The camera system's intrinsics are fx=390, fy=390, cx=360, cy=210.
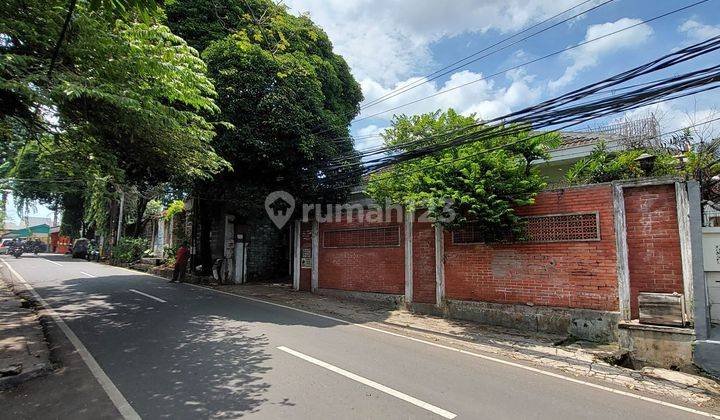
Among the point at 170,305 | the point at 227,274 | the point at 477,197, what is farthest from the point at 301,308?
the point at 227,274

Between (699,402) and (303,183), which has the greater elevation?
(303,183)

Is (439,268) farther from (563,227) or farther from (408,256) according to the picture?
(563,227)

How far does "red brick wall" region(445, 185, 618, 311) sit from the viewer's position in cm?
783

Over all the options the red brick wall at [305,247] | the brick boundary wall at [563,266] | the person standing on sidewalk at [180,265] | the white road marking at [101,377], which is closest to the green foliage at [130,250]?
the person standing on sidewalk at [180,265]

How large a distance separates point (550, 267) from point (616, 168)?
2577mm

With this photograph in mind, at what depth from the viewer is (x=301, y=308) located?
11.1 m

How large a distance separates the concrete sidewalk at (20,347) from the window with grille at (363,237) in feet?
26.4

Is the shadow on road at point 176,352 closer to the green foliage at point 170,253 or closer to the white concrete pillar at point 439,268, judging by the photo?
the white concrete pillar at point 439,268

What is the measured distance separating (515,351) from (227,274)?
13.4 m

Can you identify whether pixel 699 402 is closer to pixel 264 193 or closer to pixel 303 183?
pixel 303 183

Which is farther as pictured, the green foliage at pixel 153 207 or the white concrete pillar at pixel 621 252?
the green foliage at pixel 153 207

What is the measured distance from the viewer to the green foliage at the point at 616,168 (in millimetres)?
8352

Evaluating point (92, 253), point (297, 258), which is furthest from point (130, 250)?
point (297, 258)

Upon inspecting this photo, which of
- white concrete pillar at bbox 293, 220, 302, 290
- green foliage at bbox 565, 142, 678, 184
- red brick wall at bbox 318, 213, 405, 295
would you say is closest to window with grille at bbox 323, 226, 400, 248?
red brick wall at bbox 318, 213, 405, 295
